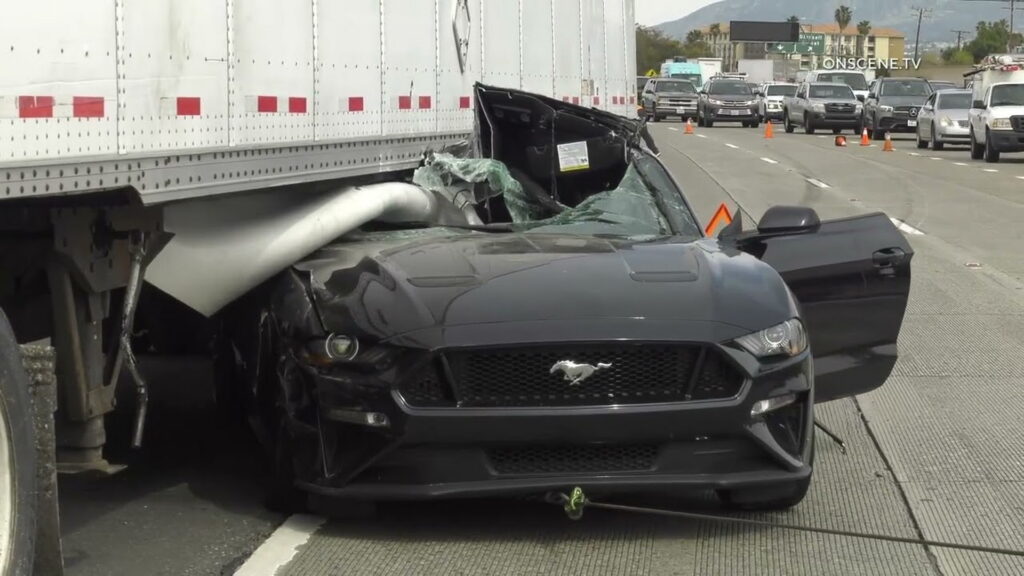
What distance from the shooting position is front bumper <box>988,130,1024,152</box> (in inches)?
1334

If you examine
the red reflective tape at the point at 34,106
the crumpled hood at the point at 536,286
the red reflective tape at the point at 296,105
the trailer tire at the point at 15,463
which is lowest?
the trailer tire at the point at 15,463

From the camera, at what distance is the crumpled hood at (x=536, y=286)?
5.68 meters

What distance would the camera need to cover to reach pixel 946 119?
39.7 m

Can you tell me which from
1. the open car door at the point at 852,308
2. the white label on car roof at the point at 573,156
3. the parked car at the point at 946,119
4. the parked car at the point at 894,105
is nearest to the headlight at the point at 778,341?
the open car door at the point at 852,308

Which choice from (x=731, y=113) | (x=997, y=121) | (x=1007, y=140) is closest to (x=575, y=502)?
(x=997, y=121)

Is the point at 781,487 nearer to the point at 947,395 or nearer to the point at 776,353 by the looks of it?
the point at 776,353

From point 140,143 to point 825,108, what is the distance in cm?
4647

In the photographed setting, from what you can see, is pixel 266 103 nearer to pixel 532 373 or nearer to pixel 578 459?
pixel 532 373

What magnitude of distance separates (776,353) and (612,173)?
2.35 metres

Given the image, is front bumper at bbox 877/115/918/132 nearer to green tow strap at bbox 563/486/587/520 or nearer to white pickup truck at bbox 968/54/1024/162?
white pickup truck at bbox 968/54/1024/162

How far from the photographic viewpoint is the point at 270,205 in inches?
265

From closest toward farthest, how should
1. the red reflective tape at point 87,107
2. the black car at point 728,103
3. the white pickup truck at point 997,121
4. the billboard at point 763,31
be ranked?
the red reflective tape at point 87,107, the white pickup truck at point 997,121, the black car at point 728,103, the billboard at point 763,31

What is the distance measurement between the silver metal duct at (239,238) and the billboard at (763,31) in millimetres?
140893

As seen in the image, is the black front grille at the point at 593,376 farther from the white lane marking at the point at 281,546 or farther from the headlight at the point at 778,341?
the white lane marking at the point at 281,546
